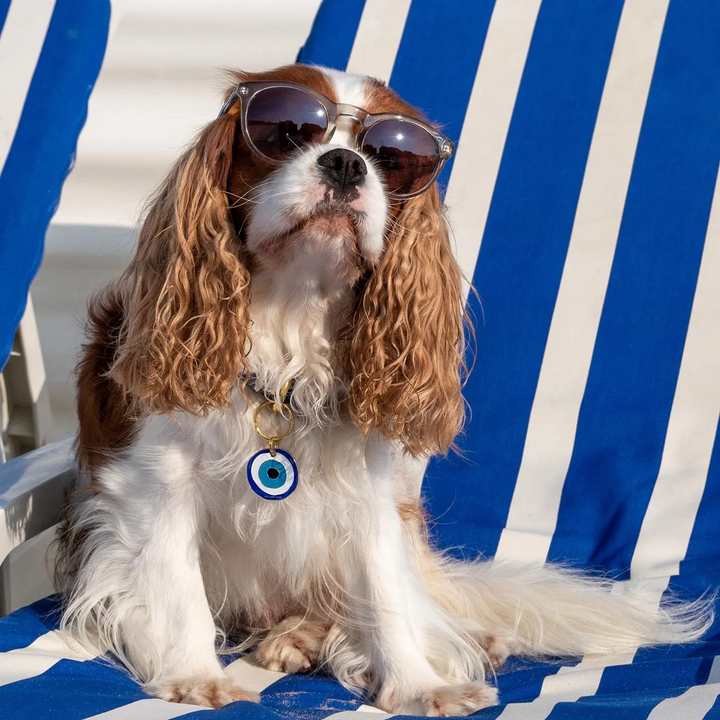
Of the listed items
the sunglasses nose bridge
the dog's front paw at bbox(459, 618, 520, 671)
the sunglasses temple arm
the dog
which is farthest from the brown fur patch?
the dog's front paw at bbox(459, 618, 520, 671)

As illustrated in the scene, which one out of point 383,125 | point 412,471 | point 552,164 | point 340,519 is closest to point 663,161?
point 552,164

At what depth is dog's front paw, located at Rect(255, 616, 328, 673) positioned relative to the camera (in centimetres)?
192

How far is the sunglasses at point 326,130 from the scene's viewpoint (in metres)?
1.77

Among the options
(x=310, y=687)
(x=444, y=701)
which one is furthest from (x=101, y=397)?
(x=444, y=701)

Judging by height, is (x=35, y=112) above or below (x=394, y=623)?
above

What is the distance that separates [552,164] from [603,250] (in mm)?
283

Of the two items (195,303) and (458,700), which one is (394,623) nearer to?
(458,700)

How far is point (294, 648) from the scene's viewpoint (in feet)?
6.34

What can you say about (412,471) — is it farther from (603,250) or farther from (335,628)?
(603,250)

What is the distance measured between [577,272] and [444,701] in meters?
1.37

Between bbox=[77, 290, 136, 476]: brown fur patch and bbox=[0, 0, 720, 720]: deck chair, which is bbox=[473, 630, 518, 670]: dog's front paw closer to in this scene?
bbox=[0, 0, 720, 720]: deck chair

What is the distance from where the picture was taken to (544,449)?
8.63 ft

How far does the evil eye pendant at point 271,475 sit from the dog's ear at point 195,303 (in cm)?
11

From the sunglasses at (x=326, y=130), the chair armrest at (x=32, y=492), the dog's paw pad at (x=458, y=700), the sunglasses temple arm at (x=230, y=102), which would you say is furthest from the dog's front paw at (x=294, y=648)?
the sunglasses temple arm at (x=230, y=102)
